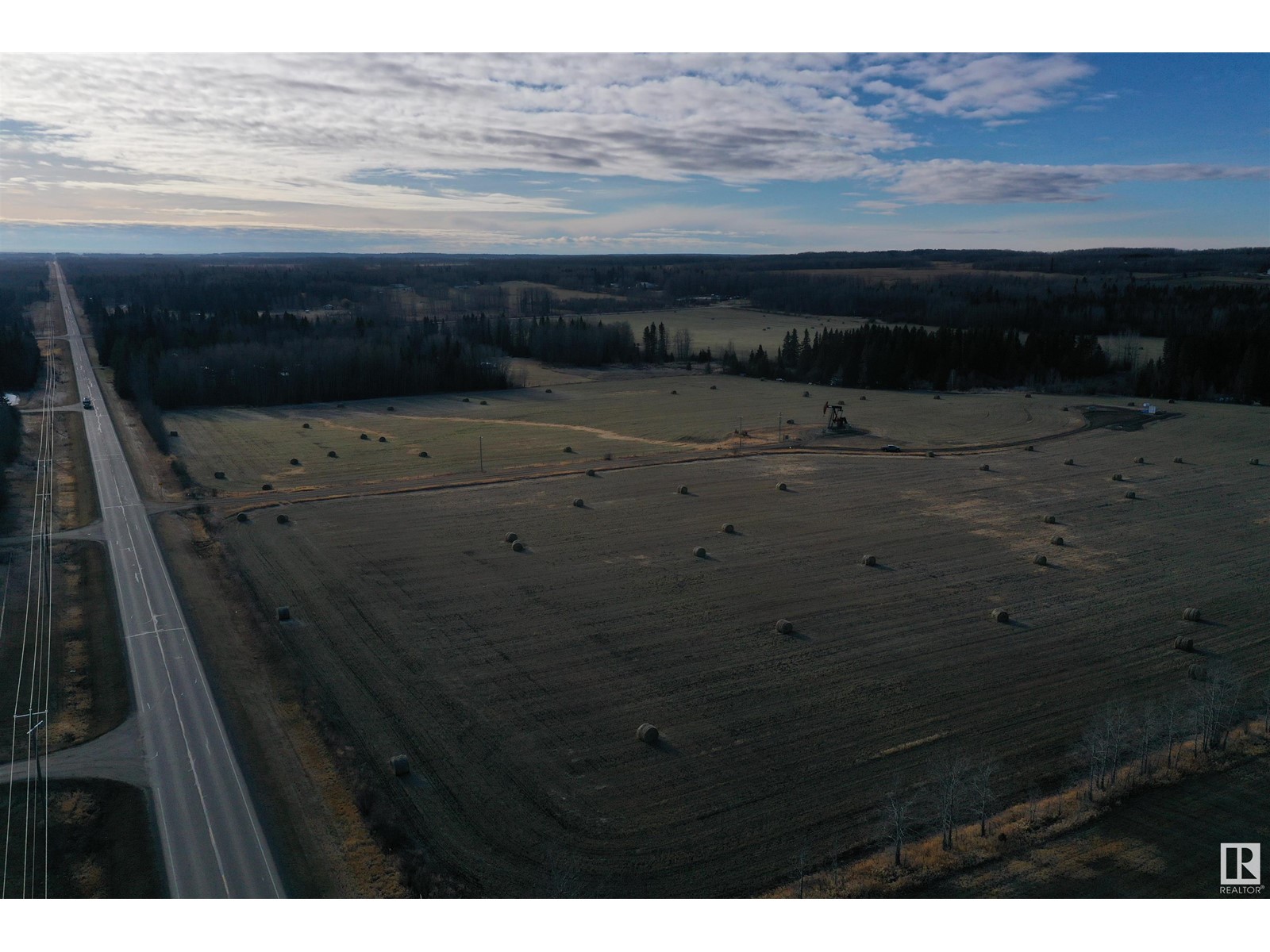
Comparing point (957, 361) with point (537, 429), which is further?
point (957, 361)

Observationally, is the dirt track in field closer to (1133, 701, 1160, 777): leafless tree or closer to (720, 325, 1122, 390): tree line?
(1133, 701, 1160, 777): leafless tree

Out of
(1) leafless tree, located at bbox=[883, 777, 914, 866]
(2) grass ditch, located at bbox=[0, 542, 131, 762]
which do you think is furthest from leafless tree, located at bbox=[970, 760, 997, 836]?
(2) grass ditch, located at bbox=[0, 542, 131, 762]

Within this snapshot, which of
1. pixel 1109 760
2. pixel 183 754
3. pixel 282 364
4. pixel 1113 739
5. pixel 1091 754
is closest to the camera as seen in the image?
pixel 1091 754

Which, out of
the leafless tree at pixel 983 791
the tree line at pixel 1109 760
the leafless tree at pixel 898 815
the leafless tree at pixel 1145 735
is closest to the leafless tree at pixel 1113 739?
the tree line at pixel 1109 760

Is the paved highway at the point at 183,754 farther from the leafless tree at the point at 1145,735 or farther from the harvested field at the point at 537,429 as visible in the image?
the leafless tree at the point at 1145,735

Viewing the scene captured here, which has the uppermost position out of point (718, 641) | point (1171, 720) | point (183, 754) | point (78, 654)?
point (1171, 720)

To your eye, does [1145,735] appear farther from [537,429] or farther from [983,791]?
[537,429]

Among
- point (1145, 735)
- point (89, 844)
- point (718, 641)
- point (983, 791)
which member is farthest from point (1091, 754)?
point (89, 844)
